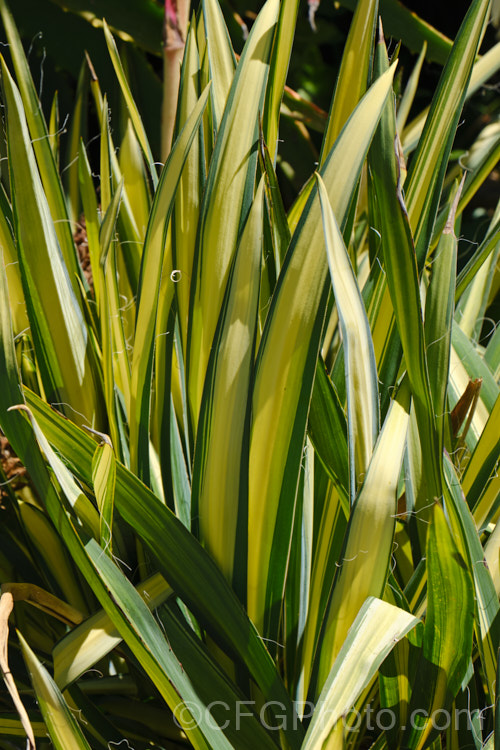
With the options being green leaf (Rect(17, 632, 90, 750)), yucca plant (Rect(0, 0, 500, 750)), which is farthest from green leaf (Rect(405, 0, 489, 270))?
green leaf (Rect(17, 632, 90, 750))

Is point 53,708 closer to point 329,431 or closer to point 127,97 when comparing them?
point 329,431

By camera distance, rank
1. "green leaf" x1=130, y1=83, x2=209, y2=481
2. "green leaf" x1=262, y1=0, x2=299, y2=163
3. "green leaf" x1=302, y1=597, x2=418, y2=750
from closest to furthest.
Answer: "green leaf" x1=302, y1=597, x2=418, y2=750 < "green leaf" x1=130, y1=83, x2=209, y2=481 < "green leaf" x1=262, y1=0, x2=299, y2=163

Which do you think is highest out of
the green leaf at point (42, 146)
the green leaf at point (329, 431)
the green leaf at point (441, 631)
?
the green leaf at point (42, 146)

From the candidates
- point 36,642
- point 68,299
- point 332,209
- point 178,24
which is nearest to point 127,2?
point 178,24

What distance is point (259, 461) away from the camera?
41cm

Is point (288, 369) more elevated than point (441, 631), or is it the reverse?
point (288, 369)

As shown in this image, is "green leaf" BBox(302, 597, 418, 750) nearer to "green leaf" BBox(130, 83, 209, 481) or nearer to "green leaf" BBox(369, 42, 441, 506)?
"green leaf" BBox(369, 42, 441, 506)

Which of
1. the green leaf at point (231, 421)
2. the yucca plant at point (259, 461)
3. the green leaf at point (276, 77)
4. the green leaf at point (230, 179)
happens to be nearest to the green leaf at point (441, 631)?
the yucca plant at point (259, 461)

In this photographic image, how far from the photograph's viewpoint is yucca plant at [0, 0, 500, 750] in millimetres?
363

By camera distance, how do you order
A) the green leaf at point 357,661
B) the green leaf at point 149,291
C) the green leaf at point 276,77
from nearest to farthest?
the green leaf at point 357,661 < the green leaf at point 149,291 < the green leaf at point 276,77

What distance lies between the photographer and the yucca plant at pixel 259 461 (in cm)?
36

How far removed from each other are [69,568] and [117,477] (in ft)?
0.60

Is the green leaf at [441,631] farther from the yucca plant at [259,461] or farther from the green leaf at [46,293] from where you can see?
the green leaf at [46,293]

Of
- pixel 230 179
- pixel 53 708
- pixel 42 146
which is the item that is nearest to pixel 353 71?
pixel 230 179
